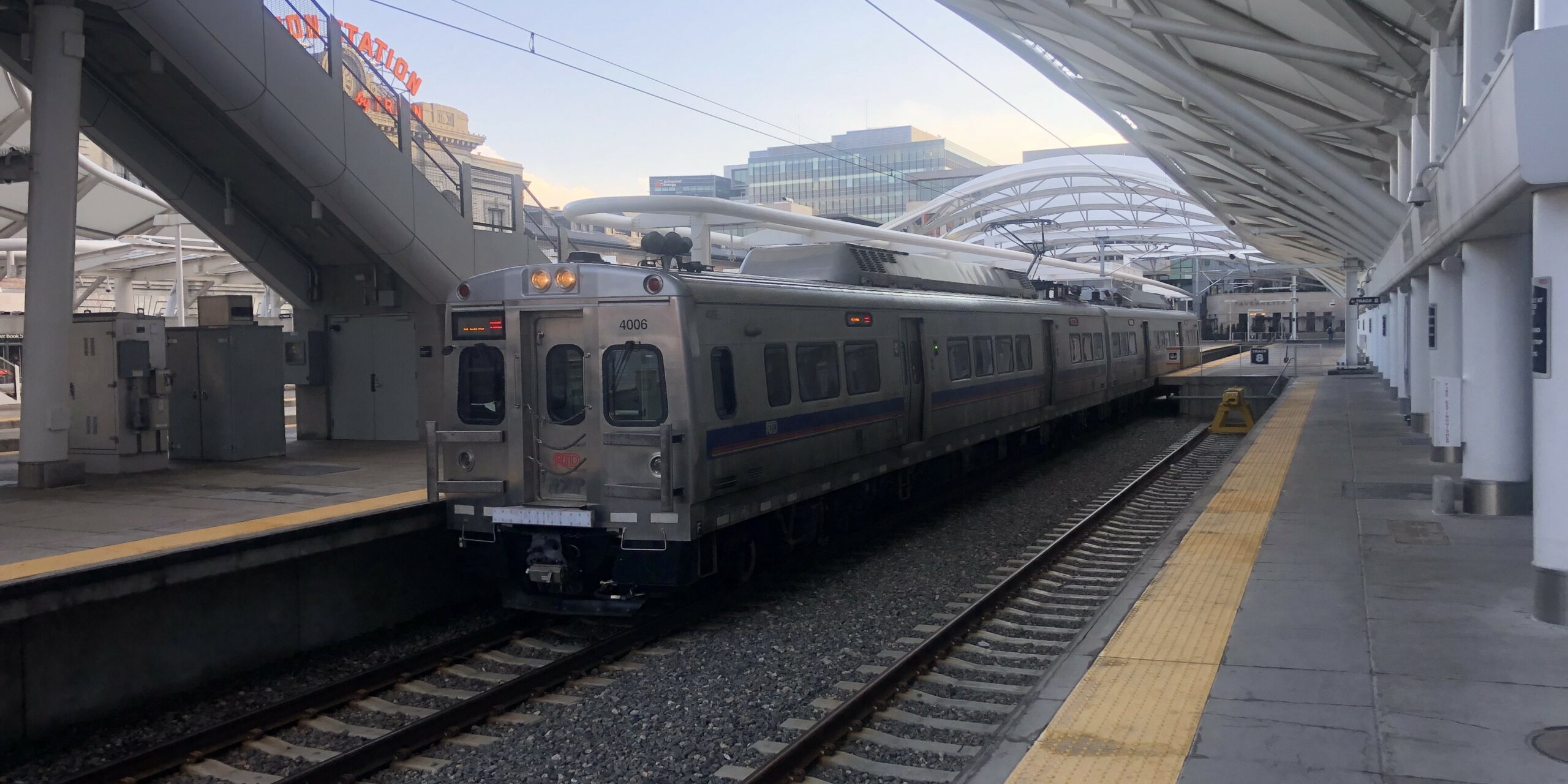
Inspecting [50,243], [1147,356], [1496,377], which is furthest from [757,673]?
[1147,356]

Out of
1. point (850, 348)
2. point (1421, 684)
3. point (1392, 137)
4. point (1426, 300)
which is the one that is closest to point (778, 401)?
point (850, 348)

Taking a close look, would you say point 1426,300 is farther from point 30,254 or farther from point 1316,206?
point 30,254

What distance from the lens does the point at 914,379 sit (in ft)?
43.3

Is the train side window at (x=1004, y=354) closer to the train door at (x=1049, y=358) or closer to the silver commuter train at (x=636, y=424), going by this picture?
the train door at (x=1049, y=358)

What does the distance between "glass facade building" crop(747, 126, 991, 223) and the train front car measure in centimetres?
6626

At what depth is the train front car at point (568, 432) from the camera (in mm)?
8750

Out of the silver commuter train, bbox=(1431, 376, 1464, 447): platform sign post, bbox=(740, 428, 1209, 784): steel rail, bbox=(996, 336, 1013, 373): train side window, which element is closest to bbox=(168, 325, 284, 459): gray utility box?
the silver commuter train

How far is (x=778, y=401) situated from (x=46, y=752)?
5872 mm

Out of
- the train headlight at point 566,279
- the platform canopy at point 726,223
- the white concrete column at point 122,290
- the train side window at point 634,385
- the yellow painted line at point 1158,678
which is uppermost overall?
the platform canopy at point 726,223

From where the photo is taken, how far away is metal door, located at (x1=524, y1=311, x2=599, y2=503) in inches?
358

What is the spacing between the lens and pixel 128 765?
6117 millimetres

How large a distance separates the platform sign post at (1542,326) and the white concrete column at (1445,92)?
4.90 m

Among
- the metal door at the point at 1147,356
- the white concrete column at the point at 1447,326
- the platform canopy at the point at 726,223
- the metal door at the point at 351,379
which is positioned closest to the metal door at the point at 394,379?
the metal door at the point at 351,379

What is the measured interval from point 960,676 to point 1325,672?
2.31 m
